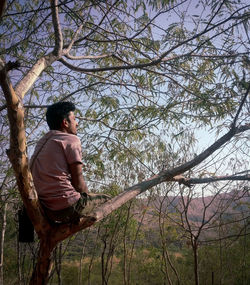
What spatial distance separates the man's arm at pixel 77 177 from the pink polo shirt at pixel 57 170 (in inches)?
0.9

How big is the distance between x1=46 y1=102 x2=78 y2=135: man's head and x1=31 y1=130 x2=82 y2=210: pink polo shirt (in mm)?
150

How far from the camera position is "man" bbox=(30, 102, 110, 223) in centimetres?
142

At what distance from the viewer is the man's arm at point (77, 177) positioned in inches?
56.4

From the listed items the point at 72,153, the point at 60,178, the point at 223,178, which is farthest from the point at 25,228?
the point at 223,178

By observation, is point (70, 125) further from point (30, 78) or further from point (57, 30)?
point (57, 30)

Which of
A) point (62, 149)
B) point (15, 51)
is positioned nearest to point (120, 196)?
point (62, 149)

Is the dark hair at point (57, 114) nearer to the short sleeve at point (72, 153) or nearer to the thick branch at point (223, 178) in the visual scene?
the short sleeve at point (72, 153)

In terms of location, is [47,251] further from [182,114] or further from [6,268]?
[6,268]

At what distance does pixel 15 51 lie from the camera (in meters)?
2.99

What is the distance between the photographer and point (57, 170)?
1.44 m

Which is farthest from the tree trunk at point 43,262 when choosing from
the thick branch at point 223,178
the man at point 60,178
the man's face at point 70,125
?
the thick branch at point 223,178

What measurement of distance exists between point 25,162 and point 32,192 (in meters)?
0.14

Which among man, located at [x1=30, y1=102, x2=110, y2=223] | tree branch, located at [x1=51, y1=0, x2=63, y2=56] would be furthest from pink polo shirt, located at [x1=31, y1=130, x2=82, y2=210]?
tree branch, located at [x1=51, y1=0, x2=63, y2=56]

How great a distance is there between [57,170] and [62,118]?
1.03 feet
